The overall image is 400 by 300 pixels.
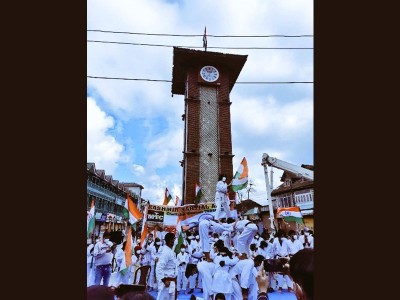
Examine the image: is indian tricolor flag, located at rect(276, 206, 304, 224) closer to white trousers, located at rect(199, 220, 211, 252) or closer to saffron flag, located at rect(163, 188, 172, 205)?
saffron flag, located at rect(163, 188, 172, 205)

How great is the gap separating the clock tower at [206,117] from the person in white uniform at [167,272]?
57.2 ft

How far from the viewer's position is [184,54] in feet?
92.7

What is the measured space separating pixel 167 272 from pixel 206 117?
21676 mm

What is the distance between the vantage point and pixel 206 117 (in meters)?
27.9

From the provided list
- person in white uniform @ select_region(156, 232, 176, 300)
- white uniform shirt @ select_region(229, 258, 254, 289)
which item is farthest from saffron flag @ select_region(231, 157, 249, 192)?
person in white uniform @ select_region(156, 232, 176, 300)

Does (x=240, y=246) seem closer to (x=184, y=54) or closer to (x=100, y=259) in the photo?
(x=100, y=259)

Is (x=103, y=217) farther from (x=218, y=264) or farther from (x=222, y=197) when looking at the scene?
(x=218, y=264)

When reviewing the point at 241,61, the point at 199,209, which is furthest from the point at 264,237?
the point at 241,61

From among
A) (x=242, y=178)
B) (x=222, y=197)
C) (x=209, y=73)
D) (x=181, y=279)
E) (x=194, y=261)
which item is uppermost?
(x=209, y=73)

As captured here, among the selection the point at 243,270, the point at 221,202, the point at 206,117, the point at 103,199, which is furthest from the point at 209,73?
the point at 103,199

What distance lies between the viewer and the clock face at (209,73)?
94.6ft

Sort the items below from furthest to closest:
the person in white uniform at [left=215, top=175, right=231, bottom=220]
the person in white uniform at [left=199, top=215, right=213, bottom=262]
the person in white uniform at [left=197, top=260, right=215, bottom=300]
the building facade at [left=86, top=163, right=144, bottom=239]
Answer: the building facade at [left=86, top=163, right=144, bottom=239] < the person in white uniform at [left=215, top=175, right=231, bottom=220] < the person in white uniform at [left=199, top=215, right=213, bottom=262] < the person in white uniform at [left=197, top=260, right=215, bottom=300]

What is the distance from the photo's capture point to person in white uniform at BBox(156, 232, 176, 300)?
700cm
